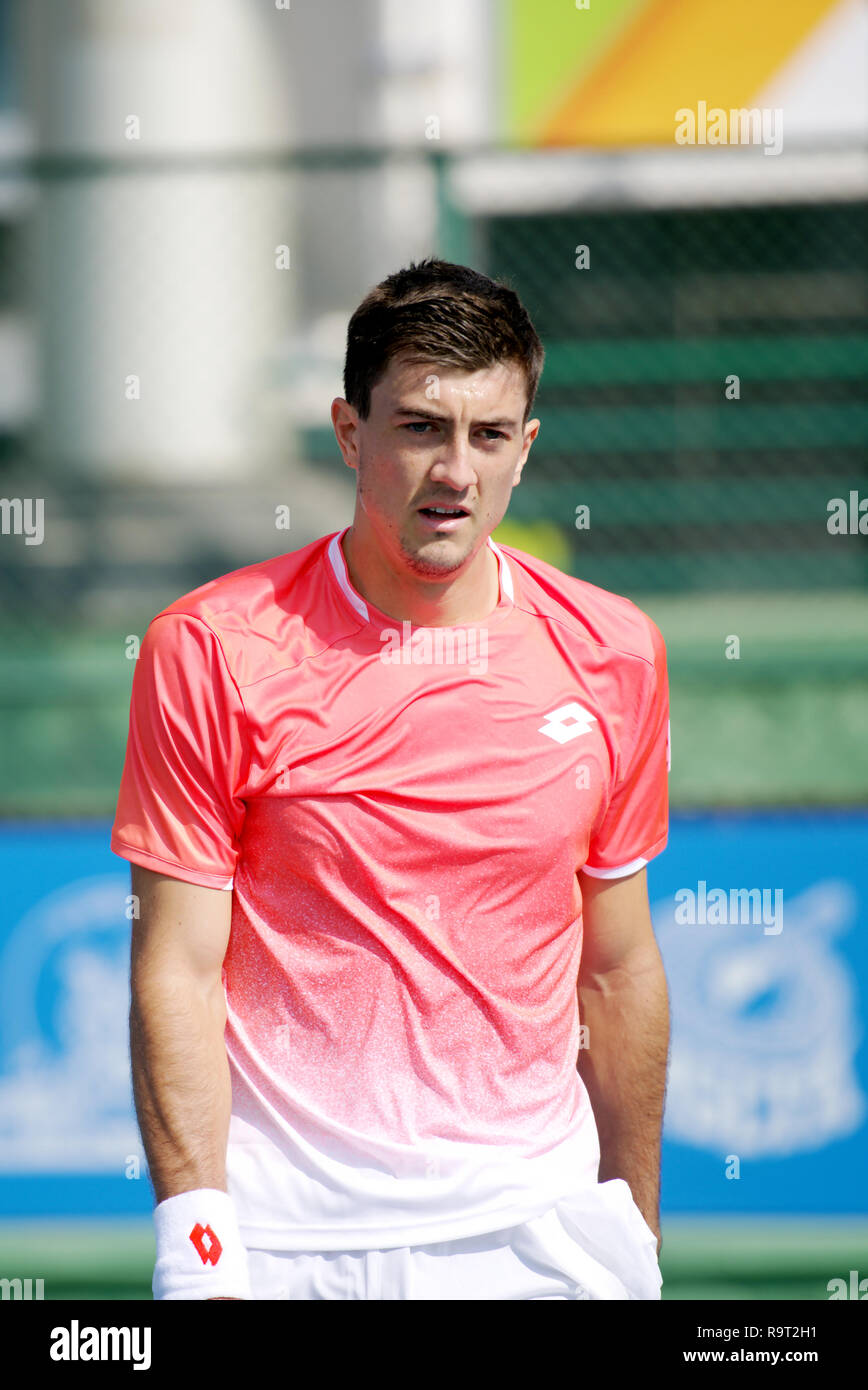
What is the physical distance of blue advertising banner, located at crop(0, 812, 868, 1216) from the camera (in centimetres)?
529

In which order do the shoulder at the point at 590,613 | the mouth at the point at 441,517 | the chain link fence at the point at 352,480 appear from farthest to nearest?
the chain link fence at the point at 352,480 < the shoulder at the point at 590,613 < the mouth at the point at 441,517

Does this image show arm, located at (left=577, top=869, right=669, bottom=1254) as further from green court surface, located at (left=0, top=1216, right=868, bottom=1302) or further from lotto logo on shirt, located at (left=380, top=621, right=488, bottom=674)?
green court surface, located at (left=0, top=1216, right=868, bottom=1302)

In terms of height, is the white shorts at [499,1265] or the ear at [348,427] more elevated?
the ear at [348,427]

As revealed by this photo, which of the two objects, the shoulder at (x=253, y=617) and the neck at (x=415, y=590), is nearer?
Result: the shoulder at (x=253, y=617)

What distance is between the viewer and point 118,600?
6.28 metres

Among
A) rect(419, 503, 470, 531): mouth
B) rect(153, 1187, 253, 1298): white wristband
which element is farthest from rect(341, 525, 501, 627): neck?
rect(153, 1187, 253, 1298): white wristband

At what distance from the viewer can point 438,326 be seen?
2.57 meters

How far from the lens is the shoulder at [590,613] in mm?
2896

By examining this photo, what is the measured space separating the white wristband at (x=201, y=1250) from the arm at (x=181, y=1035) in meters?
0.03

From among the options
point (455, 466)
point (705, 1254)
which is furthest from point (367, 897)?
point (705, 1254)

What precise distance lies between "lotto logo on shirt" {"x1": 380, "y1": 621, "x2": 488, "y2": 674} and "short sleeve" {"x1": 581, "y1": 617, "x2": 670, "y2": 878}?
31cm

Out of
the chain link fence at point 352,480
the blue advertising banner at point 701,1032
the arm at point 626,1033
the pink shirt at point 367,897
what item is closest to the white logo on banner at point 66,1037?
the blue advertising banner at point 701,1032

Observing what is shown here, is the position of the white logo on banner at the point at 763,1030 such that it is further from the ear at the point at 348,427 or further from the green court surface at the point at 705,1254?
the ear at the point at 348,427

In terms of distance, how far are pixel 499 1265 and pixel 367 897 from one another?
67 centimetres
